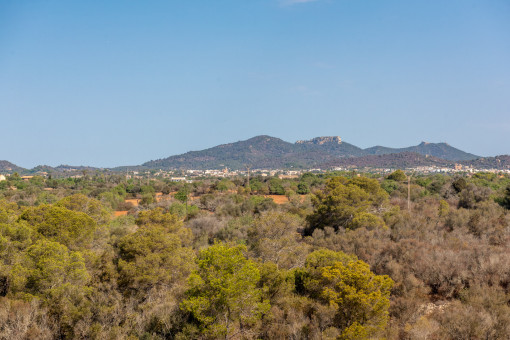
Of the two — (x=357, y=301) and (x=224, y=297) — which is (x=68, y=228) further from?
(x=357, y=301)

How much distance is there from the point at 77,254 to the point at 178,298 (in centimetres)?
445

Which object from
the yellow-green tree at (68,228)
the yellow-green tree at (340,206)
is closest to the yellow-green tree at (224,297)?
the yellow-green tree at (68,228)

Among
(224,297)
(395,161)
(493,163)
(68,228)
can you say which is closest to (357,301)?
(224,297)

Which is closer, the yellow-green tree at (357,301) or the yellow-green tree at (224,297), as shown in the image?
the yellow-green tree at (357,301)

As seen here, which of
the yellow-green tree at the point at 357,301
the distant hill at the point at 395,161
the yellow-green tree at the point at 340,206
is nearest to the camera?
the yellow-green tree at the point at 357,301

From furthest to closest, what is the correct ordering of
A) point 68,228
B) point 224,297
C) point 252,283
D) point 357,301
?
point 68,228 < point 252,283 < point 224,297 < point 357,301

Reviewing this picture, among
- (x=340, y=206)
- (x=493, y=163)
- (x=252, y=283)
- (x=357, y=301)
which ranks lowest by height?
(x=357, y=301)

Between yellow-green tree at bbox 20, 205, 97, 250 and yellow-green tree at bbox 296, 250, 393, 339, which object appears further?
yellow-green tree at bbox 20, 205, 97, 250

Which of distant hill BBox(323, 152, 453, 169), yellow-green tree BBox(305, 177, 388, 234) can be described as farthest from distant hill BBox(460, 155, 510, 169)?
yellow-green tree BBox(305, 177, 388, 234)

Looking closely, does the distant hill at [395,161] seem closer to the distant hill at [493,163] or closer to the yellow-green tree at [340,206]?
the distant hill at [493,163]

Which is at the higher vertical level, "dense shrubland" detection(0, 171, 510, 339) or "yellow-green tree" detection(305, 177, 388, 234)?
"yellow-green tree" detection(305, 177, 388, 234)

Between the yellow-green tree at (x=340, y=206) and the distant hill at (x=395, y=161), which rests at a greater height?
the distant hill at (x=395, y=161)

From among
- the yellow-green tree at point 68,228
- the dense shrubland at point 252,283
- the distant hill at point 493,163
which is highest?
the distant hill at point 493,163

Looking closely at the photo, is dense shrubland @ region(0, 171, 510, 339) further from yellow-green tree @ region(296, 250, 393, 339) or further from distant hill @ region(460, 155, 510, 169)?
distant hill @ region(460, 155, 510, 169)
